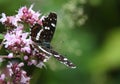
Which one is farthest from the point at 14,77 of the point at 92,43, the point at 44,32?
the point at 92,43

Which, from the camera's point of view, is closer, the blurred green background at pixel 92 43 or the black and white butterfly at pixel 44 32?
the black and white butterfly at pixel 44 32

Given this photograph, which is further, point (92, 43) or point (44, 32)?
point (92, 43)

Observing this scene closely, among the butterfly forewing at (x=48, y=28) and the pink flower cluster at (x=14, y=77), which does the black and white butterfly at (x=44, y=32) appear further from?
the pink flower cluster at (x=14, y=77)

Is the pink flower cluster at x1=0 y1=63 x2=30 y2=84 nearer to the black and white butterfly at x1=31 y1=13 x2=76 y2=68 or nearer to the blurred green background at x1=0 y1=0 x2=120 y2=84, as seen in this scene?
the black and white butterfly at x1=31 y1=13 x2=76 y2=68

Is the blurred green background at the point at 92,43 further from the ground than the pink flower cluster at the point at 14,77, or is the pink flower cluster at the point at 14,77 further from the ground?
the blurred green background at the point at 92,43

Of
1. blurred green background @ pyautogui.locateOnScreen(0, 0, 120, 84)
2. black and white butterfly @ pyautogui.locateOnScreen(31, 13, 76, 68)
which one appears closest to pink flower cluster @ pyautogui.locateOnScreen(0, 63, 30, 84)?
black and white butterfly @ pyautogui.locateOnScreen(31, 13, 76, 68)

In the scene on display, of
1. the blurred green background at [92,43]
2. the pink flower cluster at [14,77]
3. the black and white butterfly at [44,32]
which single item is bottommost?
the pink flower cluster at [14,77]

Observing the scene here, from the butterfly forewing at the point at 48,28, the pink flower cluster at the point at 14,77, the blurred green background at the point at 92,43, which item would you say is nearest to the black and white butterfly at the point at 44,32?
the butterfly forewing at the point at 48,28

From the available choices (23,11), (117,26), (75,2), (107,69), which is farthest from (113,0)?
(23,11)

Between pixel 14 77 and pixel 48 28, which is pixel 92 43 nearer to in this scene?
pixel 48 28

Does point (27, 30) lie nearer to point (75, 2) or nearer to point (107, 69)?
point (75, 2)

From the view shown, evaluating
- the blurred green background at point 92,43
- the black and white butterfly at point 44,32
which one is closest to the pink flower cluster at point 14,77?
the black and white butterfly at point 44,32
